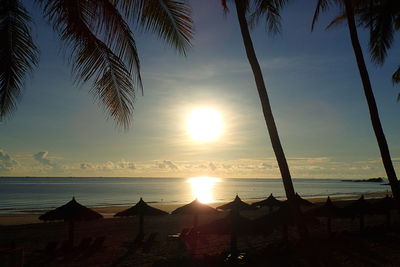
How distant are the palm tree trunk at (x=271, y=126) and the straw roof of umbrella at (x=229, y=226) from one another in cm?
376

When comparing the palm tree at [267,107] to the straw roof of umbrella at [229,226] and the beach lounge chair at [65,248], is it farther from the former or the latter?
the beach lounge chair at [65,248]

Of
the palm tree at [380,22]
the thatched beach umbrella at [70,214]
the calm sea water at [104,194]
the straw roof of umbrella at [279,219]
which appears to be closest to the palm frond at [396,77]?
the palm tree at [380,22]

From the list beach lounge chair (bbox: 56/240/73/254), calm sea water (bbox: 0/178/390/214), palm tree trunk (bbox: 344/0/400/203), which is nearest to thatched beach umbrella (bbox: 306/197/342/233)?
palm tree trunk (bbox: 344/0/400/203)

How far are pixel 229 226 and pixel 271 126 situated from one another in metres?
4.64

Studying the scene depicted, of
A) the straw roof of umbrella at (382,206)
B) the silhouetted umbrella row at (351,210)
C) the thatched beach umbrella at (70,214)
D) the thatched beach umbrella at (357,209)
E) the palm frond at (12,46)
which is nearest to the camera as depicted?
the palm frond at (12,46)

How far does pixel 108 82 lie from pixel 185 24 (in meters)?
1.93

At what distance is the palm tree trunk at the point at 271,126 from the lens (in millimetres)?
7070

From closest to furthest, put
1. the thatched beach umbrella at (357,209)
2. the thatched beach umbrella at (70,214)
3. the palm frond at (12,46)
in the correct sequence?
the palm frond at (12,46)
the thatched beach umbrella at (70,214)
the thatched beach umbrella at (357,209)

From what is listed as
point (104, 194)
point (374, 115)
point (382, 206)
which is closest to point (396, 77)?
point (382, 206)

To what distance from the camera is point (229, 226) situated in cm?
1088

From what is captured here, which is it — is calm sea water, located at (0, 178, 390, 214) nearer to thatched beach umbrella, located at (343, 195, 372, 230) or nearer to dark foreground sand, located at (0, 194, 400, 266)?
dark foreground sand, located at (0, 194, 400, 266)

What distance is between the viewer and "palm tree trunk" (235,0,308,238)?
7.07 metres

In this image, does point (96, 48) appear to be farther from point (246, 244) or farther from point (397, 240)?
point (397, 240)

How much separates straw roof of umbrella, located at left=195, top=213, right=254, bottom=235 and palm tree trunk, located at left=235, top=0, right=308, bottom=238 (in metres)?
3.76
